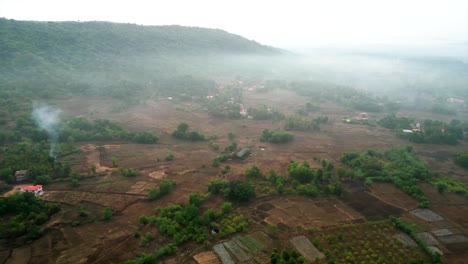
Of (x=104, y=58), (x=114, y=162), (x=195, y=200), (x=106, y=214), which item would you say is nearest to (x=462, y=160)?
(x=195, y=200)

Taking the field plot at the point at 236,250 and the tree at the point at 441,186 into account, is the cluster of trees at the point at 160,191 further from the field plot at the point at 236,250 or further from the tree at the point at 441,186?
the tree at the point at 441,186

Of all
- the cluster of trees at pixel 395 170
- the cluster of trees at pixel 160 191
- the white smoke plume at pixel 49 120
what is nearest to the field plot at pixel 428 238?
the cluster of trees at pixel 395 170

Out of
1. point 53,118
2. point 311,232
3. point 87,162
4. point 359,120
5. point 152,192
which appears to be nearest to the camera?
point 311,232

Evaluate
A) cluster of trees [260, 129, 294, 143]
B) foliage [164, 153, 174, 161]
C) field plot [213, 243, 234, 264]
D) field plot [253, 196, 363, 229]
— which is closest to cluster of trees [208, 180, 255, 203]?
field plot [253, 196, 363, 229]

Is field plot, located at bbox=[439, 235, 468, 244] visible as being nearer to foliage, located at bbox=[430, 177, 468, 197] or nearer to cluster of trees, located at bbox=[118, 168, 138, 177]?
foliage, located at bbox=[430, 177, 468, 197]

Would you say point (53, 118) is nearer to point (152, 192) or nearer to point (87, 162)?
point (87, 162)

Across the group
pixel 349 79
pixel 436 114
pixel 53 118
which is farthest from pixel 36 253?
pixel 349 79

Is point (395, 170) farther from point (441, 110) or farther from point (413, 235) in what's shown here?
point (441, 110)
